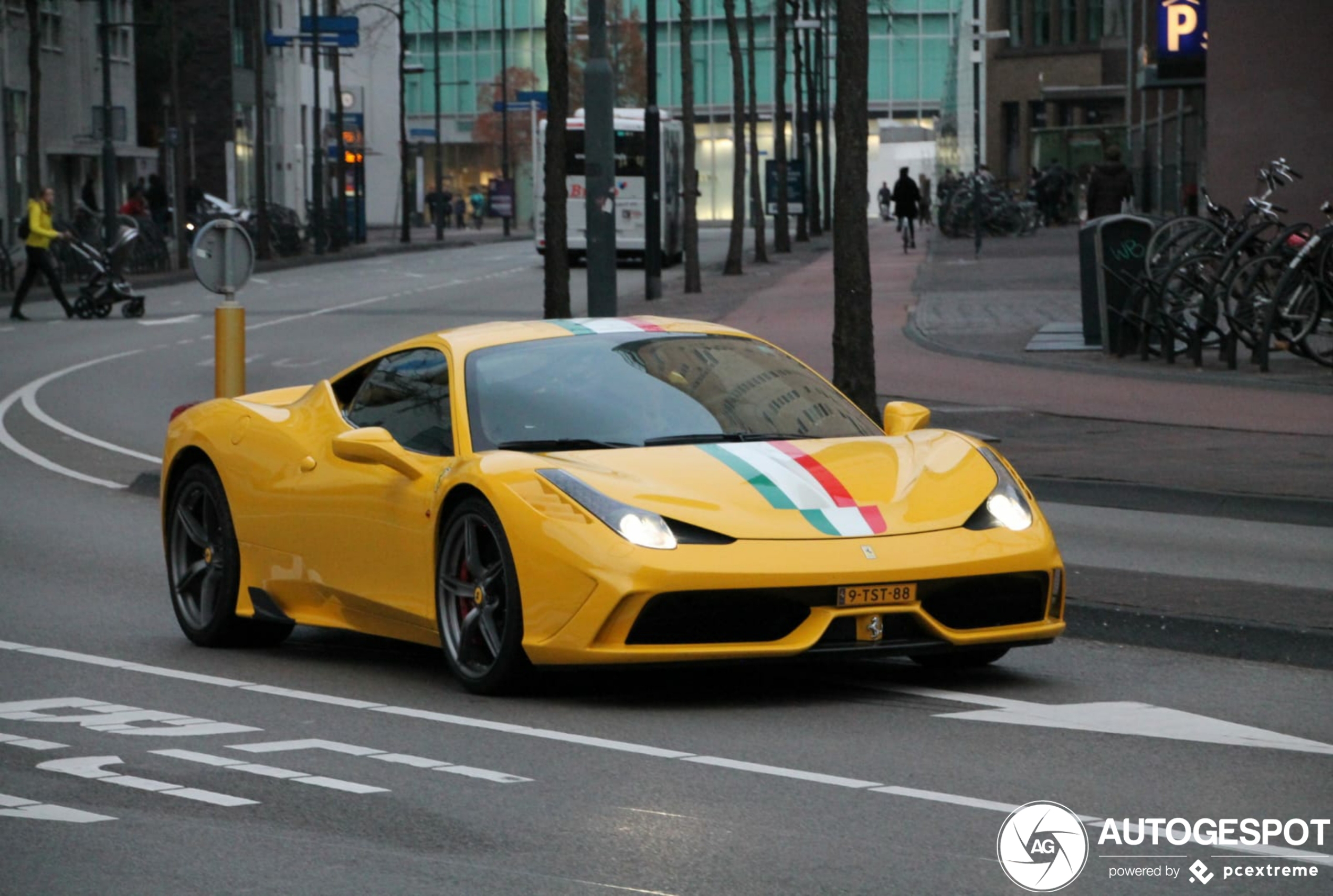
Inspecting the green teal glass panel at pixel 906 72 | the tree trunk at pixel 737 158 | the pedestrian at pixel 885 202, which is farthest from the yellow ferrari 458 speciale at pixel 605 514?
the green teal glass panel at pixel 906 72

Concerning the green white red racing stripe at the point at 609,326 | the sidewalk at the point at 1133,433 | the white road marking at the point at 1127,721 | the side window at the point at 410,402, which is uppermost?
the green white red racing stripe at the point at 609,326

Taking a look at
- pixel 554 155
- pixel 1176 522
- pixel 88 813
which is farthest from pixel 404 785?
pixel 554 155

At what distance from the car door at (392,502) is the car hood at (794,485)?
60 cm

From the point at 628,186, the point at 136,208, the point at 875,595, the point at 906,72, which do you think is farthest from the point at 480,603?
the point at 906,72

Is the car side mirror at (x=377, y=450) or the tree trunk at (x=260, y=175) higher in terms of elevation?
the tree trunk at (x=260, y=175)

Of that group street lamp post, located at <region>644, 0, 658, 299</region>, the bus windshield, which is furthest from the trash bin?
the bus windshield

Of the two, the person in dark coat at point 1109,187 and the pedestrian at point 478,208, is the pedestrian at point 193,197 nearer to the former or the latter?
the person in dark coat at point 1109,187

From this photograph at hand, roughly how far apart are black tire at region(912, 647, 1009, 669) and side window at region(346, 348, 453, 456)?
1791 mm

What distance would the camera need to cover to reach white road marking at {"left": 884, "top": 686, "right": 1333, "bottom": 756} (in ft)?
22.3

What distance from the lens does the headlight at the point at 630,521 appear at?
281 inches

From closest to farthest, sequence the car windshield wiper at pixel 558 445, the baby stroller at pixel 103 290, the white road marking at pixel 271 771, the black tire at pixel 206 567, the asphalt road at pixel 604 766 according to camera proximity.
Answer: the asphalt road at pixel 604 766
the white road marking at pixel 271 771
the car windshield wiper at pixel 558 445
the black tire at pixel 206 567
the baby stroller at pixel 103 290

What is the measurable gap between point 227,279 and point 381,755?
9332 mm

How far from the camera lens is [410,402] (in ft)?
27.9

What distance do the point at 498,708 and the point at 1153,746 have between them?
2.05 metres
